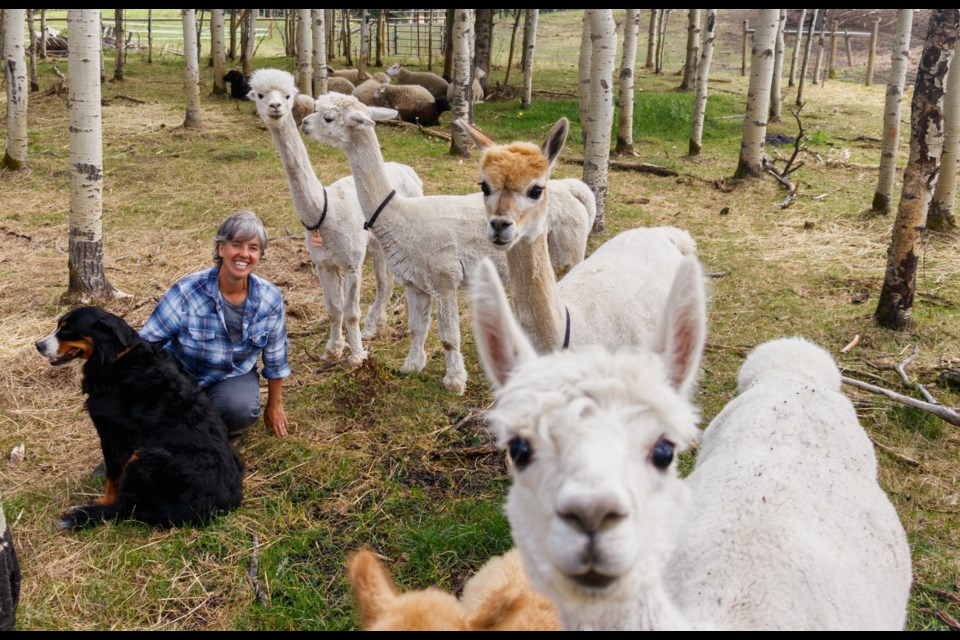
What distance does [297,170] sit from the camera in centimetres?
597

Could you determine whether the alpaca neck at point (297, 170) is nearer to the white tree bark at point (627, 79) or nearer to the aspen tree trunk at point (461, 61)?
the aspen tree trunk at point (461, 61)

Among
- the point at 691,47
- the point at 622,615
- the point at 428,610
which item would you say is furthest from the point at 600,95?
the point at 691,47

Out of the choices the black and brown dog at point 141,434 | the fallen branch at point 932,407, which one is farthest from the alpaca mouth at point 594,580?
the fallen branch at point 932,407

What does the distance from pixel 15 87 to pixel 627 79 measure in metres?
10.4

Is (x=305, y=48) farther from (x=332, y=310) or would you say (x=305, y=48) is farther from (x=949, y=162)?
(x=949, y=162)

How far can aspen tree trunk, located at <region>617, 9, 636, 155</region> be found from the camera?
12.6m

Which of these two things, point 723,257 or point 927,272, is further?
point 723,257

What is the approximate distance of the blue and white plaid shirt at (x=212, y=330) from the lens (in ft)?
14.6

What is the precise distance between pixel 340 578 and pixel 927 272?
23.7 ft

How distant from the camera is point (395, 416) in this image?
515 centimetres

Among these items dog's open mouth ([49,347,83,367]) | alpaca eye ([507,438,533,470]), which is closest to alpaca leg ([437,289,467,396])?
dog's open mouth ([49,347,83,367])

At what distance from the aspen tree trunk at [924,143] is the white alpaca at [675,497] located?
3614mm

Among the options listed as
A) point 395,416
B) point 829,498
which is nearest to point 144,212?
point 395,416

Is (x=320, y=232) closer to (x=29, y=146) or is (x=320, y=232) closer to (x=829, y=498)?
(x=829, y=498)
